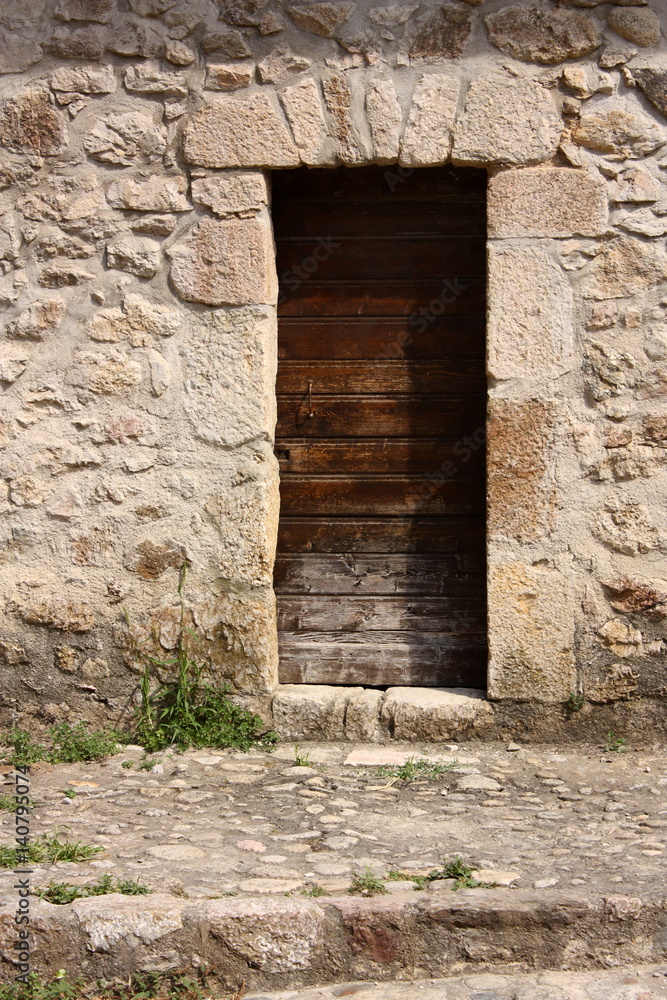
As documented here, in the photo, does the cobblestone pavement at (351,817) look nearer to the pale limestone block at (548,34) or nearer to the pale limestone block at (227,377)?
the pale limestone block at (227,377)

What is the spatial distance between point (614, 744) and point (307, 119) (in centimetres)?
251

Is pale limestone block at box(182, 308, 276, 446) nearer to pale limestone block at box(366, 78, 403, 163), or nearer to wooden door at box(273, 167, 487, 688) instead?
wooden door at box(273, 167, 487, 688)

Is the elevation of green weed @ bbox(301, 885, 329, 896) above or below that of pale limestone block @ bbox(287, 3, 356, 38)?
below

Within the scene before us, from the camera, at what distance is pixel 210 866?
2.47 metres

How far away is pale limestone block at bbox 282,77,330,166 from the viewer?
3.36 metres

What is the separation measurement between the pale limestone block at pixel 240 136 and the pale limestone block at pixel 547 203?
759 mm

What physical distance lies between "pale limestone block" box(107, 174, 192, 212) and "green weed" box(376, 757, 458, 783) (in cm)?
215

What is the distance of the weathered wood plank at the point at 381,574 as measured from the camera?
11.9ft

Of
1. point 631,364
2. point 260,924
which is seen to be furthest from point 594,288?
point 260,924

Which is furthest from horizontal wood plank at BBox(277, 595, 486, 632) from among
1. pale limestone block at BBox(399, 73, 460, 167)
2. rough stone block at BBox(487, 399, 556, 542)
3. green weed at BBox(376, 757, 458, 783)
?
pale limestone block at BBox(399, 73, 460, 167)

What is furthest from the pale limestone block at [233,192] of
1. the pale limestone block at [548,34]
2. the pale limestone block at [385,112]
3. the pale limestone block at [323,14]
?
the pale limestone block at [548,34]

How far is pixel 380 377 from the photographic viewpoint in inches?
144

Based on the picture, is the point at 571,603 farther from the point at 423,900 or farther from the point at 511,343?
the point at 423,900

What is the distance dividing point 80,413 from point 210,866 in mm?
1746
